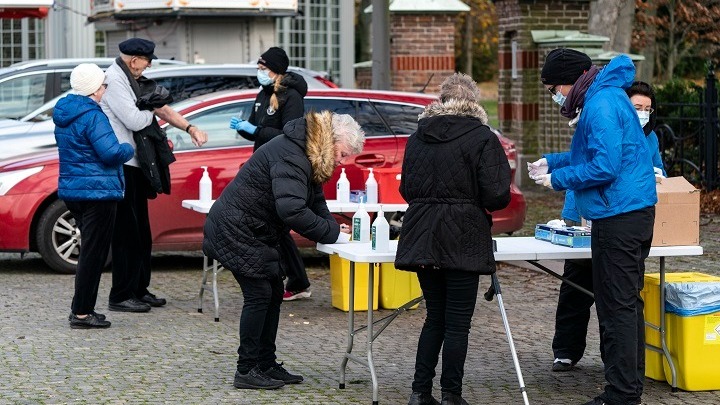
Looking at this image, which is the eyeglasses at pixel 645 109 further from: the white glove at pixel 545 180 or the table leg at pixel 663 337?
the white glove at pixel 545 180

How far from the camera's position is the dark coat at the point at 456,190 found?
275 inches

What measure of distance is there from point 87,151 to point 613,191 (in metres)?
4.10

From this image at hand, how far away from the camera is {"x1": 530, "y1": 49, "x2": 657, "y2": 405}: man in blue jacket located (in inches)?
276

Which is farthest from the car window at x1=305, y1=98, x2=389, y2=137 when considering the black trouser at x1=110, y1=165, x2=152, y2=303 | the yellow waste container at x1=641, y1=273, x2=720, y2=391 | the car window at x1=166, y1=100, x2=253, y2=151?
the yellow waste container at x1=641, y1=273, x2=720, y2=391

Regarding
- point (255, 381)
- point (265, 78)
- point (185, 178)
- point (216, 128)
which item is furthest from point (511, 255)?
point (216, 128)

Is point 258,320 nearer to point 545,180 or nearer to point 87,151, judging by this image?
point 545,180

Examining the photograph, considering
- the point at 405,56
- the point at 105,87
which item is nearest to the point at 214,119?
the point at 105,87

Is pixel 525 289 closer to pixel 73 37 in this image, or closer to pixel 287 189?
pixel 287 189

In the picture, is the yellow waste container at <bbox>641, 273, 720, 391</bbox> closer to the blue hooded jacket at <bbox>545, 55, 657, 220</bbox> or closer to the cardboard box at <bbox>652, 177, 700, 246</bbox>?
the cardboard box at <bbox>652, 177, 700, 246</bbox>

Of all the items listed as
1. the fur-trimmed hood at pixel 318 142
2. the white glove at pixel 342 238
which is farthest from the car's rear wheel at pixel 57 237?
the fur-trimmed hood at pixel 318 142

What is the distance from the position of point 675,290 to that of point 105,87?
14.5 ft

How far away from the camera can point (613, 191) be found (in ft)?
23.1

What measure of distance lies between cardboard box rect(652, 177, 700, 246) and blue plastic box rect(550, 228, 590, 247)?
0.42 meters

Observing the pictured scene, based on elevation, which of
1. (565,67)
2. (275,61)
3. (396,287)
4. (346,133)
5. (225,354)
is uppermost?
(275,61)
